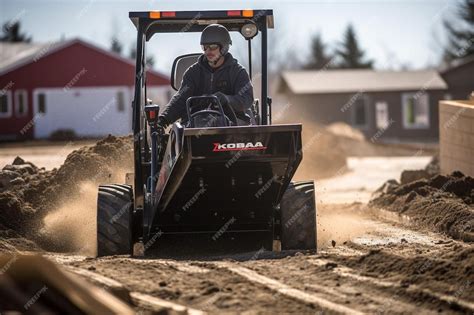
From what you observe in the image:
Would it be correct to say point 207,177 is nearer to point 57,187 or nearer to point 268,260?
point 268,260

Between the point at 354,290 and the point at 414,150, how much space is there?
28.7m

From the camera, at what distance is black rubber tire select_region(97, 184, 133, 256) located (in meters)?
9.86

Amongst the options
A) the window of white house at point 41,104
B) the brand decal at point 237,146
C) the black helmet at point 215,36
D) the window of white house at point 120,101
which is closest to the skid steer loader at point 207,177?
the brand decal at point 237,146

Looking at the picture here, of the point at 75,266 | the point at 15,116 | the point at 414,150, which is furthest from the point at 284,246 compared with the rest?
the point at 15,116

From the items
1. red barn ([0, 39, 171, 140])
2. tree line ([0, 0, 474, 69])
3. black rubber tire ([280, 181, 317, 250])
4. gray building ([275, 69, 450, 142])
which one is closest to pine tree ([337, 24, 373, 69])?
tree line ([0, 0, 474, 69])

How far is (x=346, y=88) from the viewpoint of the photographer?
49781 mm

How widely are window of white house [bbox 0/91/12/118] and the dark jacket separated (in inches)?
1535

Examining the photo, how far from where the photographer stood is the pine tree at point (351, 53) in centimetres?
7638

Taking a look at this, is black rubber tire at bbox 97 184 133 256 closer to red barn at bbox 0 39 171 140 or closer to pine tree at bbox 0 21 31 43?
red barn at bbox 0 39 171 140

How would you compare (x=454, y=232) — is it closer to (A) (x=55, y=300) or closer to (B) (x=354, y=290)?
(B) (x=354, y=290)

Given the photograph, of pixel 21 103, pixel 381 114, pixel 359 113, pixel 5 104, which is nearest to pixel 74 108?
pixel 21 103

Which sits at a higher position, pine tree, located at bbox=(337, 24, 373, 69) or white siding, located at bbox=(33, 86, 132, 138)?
pine tree, located at bbox=(337, 24, 373, 69)

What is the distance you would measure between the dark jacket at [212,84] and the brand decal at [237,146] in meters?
1.12

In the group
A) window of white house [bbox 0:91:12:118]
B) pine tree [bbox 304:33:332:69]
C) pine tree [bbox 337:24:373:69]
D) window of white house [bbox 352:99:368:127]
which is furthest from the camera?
pine tree [bbox 304:33:332:69]
